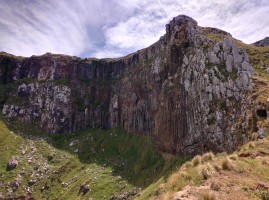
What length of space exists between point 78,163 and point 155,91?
44359 millimetres

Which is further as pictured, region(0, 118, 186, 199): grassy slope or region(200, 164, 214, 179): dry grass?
region(0, 118, 186, 199): grassy slope

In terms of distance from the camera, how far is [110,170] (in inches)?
4205

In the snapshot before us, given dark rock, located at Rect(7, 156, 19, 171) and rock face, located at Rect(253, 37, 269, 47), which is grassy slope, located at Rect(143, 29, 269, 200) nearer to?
dark rock, located at Rect(7, 156, 19, 171)

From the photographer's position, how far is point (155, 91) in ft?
379

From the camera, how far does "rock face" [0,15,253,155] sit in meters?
69.7

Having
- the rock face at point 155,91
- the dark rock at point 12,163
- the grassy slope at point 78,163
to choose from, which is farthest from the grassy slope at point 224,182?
the dark rock at point 12,163

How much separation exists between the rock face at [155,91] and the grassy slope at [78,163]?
22.3 feet

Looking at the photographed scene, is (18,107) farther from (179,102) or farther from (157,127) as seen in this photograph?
(179,102)

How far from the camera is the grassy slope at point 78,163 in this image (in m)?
93.9

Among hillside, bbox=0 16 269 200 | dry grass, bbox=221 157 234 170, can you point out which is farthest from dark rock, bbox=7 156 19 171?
dry grass, bbox=221 157 234 170

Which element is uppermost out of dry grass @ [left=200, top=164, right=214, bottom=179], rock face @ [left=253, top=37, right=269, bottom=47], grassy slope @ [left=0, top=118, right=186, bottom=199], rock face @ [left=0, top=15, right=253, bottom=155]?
rock face @ [left=253, top=37, right=269, bottom=47]

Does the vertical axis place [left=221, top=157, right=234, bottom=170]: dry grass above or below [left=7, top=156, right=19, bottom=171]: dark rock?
A: above

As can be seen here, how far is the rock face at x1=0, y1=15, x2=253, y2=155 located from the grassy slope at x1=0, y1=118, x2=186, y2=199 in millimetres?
6811

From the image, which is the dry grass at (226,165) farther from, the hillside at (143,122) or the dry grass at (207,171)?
the dry grass at (207,171)
